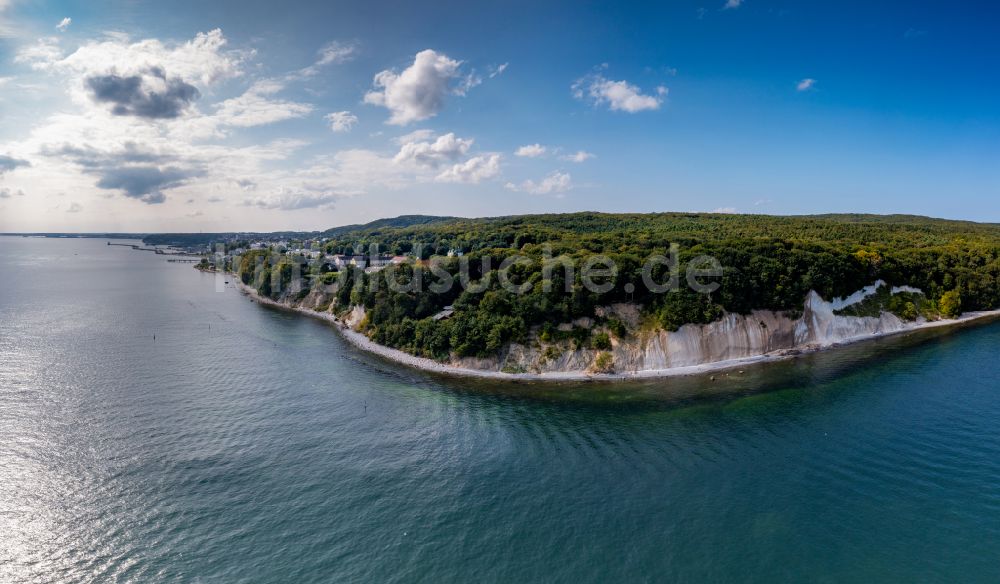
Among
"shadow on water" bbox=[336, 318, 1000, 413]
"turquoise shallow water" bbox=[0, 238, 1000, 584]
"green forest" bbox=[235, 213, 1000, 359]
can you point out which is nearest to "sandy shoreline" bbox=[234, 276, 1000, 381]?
"shadow on water" bbox=[336, 318, 1000, 413]

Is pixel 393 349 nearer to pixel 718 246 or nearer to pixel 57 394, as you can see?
pixel 57 394

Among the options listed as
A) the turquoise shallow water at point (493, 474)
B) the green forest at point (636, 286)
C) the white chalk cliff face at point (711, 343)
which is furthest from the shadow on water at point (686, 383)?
the green forest at point (636, 286)

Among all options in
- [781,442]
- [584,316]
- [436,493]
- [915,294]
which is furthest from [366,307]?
[915,294]

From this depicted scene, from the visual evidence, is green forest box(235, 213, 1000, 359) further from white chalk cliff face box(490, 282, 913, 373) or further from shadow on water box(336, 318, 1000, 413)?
shadow on water box(336, 318, 1000, 413)

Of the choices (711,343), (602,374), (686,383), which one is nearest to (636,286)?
(711,343)

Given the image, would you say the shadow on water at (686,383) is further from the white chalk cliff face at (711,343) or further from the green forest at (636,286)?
the green forest at (636,286)

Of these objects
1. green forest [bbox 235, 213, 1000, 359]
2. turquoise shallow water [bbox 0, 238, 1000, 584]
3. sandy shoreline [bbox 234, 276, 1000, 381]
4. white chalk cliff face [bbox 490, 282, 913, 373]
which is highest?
green forest [bbox 235, 213, 1000, 359]

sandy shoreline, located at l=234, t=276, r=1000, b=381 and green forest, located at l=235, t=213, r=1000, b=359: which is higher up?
green forest, located at l=235, t=213, r=1000, b=359

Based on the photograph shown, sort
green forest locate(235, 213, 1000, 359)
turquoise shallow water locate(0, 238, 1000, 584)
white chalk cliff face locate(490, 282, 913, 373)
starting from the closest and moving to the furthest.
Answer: turquoise shallow water locate(0, 238, 1000, 584), white chalk cliff face locate(490, 282, 913, 373), green forest locate(235, 213, 1000, 359)
